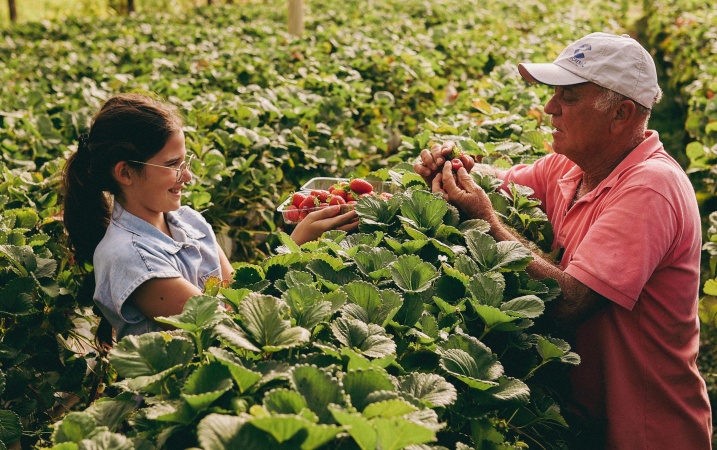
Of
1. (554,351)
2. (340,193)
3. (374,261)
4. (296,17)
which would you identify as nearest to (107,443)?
(374,261)

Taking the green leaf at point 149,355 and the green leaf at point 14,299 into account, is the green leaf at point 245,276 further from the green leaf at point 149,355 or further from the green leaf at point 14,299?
the green leaf at point 14,299

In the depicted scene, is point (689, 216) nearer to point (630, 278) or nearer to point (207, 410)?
point (630, 278)

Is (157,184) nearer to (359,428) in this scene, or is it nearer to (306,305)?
(306,305)

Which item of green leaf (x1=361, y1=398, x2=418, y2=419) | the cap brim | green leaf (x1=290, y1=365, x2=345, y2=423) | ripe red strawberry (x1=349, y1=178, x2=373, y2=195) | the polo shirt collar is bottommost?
ripe red strawberry (x1=349, y1=178, x2=373, y2=195)

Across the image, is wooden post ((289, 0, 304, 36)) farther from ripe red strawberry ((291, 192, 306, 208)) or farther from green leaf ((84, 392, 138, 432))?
green leaf ((84, 392, 138, 432))

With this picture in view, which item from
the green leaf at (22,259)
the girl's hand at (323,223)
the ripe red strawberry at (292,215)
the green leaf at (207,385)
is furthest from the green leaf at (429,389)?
the green leaf at (22,259)

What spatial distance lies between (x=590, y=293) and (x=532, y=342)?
0.35 m

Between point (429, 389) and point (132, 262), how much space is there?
4.49 ft

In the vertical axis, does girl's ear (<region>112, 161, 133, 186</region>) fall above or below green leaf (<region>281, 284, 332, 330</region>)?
below

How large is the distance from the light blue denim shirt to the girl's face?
0.06m

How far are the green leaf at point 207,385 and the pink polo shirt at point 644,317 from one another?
1.25 meters

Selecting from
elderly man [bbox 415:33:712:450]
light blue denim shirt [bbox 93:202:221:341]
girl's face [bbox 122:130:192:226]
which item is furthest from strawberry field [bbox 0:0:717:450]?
girl's face [bbox 122:130:192:226]

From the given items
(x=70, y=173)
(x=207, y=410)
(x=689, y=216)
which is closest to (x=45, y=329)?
(x=70, y=173)

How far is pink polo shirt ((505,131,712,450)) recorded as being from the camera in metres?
2.16
